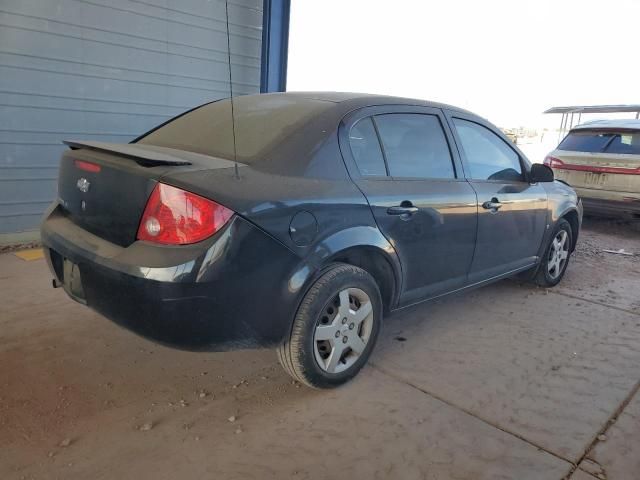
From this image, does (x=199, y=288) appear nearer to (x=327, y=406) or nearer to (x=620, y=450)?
(x=327, y=406)

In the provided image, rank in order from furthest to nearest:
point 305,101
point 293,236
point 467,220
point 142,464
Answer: point 467,220 < point 305,101 < point 293,236 < point 142,464

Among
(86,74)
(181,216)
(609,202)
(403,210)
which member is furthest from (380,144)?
(609,202)

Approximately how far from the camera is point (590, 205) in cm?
725

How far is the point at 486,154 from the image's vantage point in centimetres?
374

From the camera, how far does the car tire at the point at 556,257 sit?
180 inches

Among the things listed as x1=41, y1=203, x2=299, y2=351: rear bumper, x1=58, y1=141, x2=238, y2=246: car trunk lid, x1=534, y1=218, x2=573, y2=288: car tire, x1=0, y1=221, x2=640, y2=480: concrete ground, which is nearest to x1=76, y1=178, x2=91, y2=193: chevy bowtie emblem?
x1=58, y1=141, x2=238, y2=246: car trunk lid

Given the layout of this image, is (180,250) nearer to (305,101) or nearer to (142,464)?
(142,464)

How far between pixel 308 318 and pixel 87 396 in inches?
47.7

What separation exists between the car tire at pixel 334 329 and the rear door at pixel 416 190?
312 millimetres

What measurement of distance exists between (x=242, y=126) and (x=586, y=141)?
637 centimetres

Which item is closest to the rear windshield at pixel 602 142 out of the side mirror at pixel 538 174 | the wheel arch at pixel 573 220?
the wheel arch at pixel 573 220

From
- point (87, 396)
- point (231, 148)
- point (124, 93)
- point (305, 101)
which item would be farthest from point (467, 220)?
point (124, 93)

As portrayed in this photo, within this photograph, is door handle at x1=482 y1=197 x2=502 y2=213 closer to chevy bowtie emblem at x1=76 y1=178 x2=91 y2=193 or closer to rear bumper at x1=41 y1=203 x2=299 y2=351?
rear bumper at x1=41 y1=203 x2=299 y2=351

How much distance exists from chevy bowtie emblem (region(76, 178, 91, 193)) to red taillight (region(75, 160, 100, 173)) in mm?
56
